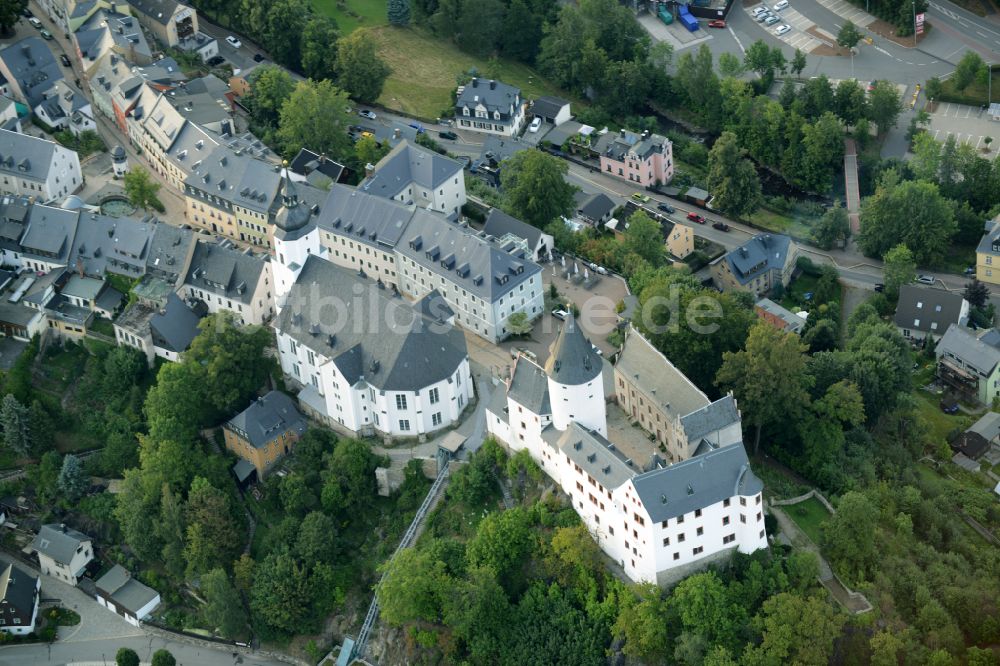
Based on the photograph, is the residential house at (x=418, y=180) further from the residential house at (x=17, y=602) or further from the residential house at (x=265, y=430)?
the residential house at (x=17, y=602)

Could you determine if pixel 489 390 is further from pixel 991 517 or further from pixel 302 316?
pixel 991 517

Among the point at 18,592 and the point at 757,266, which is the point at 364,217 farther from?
the point at 18,592

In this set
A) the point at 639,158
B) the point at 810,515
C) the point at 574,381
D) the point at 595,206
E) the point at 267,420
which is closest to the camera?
the point at 574,381

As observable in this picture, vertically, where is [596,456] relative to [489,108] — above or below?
above

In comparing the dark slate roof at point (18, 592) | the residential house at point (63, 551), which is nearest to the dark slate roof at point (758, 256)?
the residential house at point (63, 551)

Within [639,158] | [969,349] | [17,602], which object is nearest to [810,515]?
[969,349]

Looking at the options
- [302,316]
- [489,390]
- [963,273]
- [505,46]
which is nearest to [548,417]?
[489,390]

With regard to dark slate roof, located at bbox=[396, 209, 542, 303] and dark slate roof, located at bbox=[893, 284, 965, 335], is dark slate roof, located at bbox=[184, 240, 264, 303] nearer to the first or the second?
dark slate roof, located at bbox=[396, 209, 542, 303]

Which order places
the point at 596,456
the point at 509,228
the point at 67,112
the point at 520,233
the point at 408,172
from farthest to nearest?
the point at 67,112 < the point at 408,172 < the point at 509,228 < the point at 520,233 < the point at 596,456
